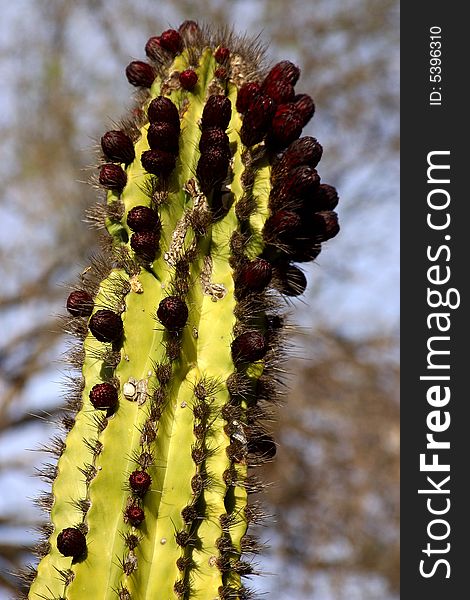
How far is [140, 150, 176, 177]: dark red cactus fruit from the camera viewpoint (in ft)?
8.46

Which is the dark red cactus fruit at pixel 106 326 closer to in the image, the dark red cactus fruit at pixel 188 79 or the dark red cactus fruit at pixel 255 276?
the dark red cactus fruit at pixel 255 276

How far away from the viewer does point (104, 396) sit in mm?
2355

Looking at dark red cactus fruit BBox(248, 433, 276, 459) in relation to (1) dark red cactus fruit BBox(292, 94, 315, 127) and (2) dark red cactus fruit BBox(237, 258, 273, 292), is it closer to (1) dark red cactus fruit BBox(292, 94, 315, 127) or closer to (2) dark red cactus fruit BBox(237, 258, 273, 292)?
→ (2) dark red cactus fruit BBox(237, 258, 273, 292)

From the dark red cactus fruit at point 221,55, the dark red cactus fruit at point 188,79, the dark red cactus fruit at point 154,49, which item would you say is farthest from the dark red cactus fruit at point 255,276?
the dark red cactus fruit at point 154,49

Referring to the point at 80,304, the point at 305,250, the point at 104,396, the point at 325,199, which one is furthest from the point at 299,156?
the point at 104,396

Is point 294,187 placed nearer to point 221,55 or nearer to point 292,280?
point 292,280

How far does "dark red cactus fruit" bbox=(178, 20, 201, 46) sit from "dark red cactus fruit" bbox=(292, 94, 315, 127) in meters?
0.38

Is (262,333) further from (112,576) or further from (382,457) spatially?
(382,457)

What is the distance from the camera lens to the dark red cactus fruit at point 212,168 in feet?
8.46

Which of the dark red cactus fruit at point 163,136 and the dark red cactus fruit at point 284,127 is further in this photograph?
the dark red cactus fruit at point 284,127

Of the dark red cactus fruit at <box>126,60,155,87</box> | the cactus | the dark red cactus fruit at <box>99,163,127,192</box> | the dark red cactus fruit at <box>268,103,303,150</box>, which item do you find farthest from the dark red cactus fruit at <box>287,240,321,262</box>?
the dark red cactus fruit at <box>126,60,155,87</box>

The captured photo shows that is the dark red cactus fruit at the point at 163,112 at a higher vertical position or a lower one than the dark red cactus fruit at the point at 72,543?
higher

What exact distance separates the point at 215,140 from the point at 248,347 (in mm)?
606

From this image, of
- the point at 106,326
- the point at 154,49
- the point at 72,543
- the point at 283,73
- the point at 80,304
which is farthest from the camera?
the point at 154,49
